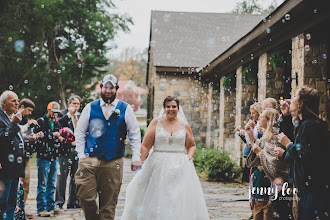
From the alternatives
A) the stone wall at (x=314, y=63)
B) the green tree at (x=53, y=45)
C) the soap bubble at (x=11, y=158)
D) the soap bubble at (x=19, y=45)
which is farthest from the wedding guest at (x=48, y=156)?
the soap bubble at (x=19, y=45)

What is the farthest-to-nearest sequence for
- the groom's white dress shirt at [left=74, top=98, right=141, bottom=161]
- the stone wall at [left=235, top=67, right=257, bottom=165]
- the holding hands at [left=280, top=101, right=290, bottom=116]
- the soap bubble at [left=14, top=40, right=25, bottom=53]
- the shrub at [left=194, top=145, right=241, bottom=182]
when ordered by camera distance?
the soap bubble at [left=14, top=40, right=25, bottom=53] → the stone wall at [left=235, top=67, right=257, bottom=165] → the shrub at [left=194, top=145, right=241, bottom=182] → the holding hands at [left=280, top=101, right=290, bottom=116] → the groom's white dress shirt at [left=74, top=98, right=141, bottom=161]

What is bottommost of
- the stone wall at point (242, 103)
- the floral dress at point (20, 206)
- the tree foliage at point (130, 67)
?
the floral dress at point (20, 206)

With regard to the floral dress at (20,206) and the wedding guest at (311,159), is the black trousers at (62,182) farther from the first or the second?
the wedding guest at (311,159)

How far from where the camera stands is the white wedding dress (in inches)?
196

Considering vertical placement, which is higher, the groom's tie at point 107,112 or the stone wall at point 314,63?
the stone wall at point 314,63

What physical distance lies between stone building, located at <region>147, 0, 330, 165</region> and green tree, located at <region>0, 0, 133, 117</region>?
7.11 metres

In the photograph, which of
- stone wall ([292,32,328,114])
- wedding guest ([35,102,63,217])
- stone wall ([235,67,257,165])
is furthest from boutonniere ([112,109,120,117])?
stone wall ([235,67,257,165])

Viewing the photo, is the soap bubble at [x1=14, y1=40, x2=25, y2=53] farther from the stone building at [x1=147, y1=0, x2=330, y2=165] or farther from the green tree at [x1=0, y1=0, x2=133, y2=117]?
the stone building at [x1=147, y1=0, x2=330, y2=165]

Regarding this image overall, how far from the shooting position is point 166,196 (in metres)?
5.03

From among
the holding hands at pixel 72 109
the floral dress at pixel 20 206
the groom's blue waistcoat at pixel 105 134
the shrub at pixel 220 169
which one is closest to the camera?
the groom's blue waistcoat at pixel 105 134

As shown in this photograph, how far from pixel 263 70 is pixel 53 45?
54.3 ft

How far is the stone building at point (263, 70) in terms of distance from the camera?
705 cm

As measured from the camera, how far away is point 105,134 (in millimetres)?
4676

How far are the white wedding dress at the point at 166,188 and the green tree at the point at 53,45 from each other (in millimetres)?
14677
